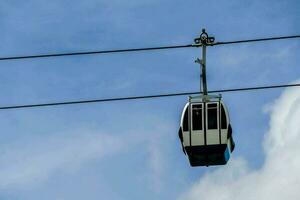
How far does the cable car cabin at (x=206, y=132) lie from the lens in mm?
28766

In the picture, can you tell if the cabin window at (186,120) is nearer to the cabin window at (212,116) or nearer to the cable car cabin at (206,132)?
the cable car cabin at (206,132)

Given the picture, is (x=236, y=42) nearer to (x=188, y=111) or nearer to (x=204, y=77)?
(x=204, y=77)


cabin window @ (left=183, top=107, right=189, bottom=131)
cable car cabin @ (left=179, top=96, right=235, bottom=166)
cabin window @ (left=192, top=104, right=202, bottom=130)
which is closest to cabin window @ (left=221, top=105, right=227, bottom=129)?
cable car cabin @ (left=179, top=96, right=235, bottom=166)

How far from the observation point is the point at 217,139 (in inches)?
1136

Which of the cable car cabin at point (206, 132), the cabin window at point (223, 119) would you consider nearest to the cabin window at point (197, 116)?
the cable car cabin at point (206, 132)

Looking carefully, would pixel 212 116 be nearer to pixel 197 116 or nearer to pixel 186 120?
pixel 197 116

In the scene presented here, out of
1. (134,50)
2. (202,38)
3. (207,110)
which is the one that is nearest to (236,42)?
(202,38)

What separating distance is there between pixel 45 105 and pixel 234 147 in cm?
806

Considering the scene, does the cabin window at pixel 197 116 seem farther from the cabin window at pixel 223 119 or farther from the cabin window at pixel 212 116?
the cabin window at pixel 223 119

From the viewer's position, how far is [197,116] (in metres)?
29.6

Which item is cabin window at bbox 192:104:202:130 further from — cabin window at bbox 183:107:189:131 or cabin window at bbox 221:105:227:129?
cabin window at bbox 221:105:227:129

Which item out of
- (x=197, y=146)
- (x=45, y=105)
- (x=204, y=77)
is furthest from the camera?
(x=197, y=146)

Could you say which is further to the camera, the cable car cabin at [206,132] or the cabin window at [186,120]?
the cabin window at [186,120]

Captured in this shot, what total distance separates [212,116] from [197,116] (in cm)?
55
